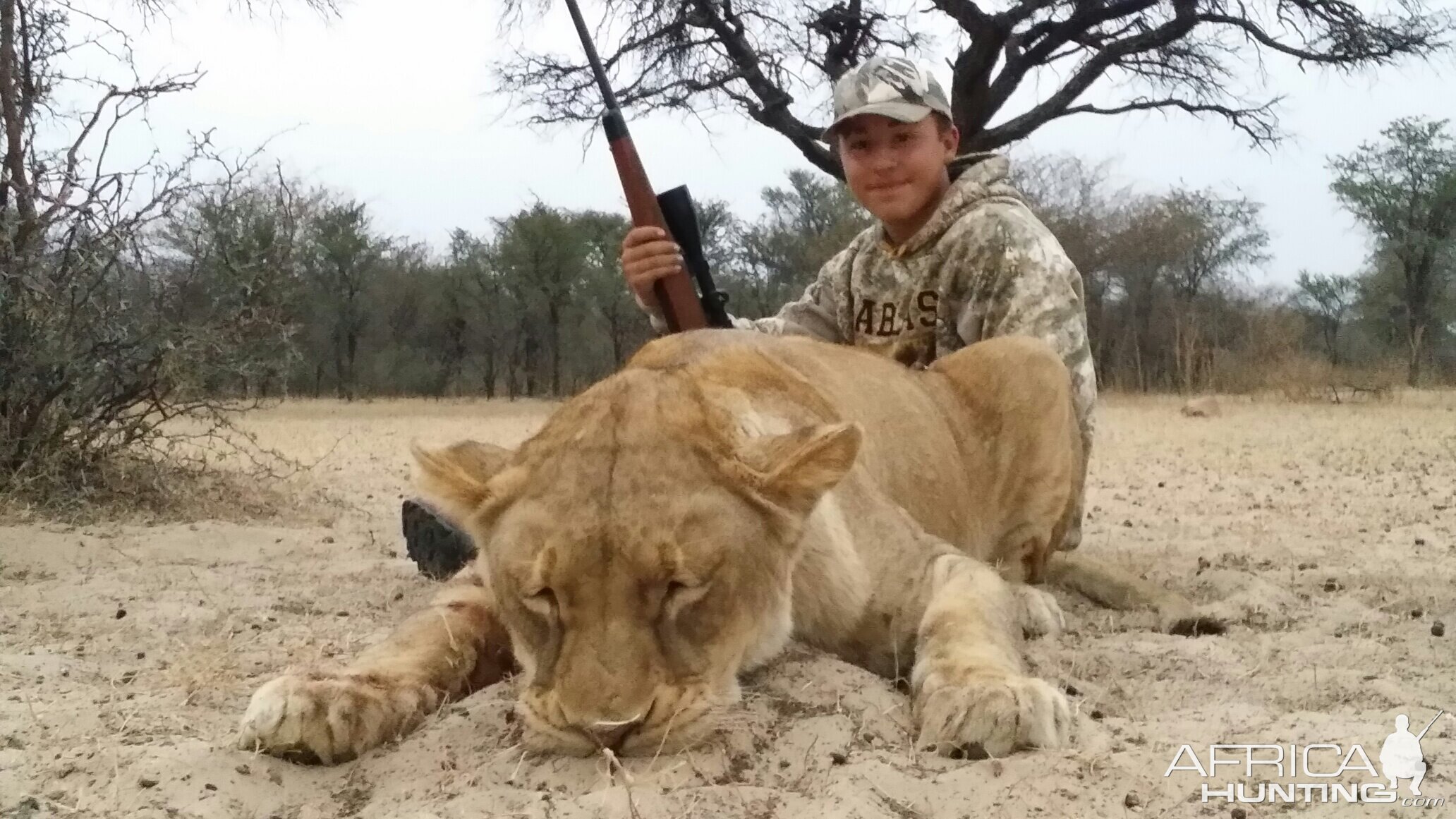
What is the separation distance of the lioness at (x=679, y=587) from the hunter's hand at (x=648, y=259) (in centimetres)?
118

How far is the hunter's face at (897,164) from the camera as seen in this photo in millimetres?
4500

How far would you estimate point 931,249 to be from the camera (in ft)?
14.9

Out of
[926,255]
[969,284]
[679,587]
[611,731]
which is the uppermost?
[926,255]

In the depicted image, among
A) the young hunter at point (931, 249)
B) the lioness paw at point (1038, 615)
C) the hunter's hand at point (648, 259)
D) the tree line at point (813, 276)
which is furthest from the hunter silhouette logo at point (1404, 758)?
the tree line at point (813, 276)

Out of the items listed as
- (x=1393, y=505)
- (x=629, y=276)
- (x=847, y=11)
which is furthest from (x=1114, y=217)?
(x=629, y=276)

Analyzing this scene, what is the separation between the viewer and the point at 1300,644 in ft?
10.00

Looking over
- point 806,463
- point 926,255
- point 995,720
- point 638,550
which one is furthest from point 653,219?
point 995,720

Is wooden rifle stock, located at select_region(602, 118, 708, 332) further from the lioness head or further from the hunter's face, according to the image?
the lioness head

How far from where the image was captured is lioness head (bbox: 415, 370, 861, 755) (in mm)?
1996

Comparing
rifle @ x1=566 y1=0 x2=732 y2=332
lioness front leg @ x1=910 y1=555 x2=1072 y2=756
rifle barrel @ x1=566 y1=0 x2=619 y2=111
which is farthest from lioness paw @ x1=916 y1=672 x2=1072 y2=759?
rifle barrel @ x1=566 y1=0 x2=619 y2=111

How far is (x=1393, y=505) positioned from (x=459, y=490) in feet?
18.1

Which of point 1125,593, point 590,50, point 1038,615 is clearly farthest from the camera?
point 590,50

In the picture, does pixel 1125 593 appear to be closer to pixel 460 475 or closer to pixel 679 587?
pixel 679 587

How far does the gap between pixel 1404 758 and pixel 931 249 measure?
9.61 feet
